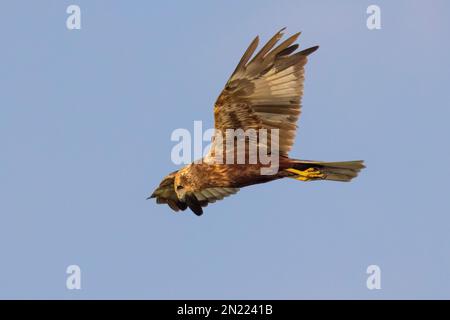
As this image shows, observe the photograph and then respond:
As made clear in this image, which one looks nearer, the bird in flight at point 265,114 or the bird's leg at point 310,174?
the bird in flight at point 265,114

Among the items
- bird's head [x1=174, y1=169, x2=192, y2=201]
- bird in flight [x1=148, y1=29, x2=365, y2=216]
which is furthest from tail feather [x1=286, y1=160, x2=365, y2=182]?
bird's head [x1=174, y1=169, x2=192, y2=201]

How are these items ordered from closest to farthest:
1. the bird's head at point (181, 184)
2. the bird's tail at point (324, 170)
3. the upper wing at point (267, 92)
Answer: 1. the upper wing at point (267, 92)
2. the bird's tail at point (324, 170)
3. the bird's head at point (181, 184)

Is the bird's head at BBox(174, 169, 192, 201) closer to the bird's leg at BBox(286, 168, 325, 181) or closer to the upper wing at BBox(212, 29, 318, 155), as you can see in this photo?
the upper wing at BBox(212, 29, 318, 155)

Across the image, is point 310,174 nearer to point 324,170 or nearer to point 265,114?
point 324,170

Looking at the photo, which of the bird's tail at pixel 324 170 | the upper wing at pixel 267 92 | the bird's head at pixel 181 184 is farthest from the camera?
the bird's head at pixel 181 184

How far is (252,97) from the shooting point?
17.2 m

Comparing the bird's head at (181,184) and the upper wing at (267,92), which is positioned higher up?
the upper wing at (267,92)

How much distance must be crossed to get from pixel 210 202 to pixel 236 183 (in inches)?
79.5

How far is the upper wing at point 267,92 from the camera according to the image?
16.8 metres

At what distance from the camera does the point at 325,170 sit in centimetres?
1744

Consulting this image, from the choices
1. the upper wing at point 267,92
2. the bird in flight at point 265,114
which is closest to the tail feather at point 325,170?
the bird in flight at point 265,114

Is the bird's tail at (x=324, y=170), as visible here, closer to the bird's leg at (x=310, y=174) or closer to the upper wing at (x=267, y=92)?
the bird's leg at (x=310, y=174)

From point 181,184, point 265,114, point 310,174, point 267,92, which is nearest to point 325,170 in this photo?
point 310,174

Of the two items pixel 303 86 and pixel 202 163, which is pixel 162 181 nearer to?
pixel 202 163
